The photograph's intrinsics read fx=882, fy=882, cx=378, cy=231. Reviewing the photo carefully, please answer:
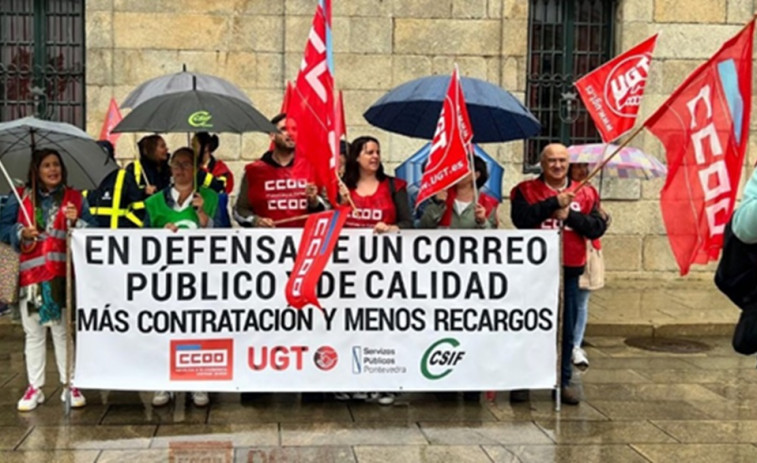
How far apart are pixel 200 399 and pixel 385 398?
4.23 feet

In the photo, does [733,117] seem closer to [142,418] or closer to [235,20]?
[142,418]

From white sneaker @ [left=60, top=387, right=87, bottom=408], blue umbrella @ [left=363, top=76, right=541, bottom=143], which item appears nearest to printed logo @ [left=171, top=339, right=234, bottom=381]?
white sneaker @ [left=60, top=387, right=87, bottom=408]

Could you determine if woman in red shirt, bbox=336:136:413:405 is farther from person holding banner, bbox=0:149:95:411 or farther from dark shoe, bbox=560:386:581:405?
person holding banner, bbox=0:149:95:411

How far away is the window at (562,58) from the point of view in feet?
38.4

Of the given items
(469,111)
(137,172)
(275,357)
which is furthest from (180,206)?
(469,111)

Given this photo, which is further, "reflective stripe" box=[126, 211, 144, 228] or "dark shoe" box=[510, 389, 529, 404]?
"reflective stripe" box=[126, 211, 144, 228]

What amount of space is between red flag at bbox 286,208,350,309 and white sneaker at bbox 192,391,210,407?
945mm

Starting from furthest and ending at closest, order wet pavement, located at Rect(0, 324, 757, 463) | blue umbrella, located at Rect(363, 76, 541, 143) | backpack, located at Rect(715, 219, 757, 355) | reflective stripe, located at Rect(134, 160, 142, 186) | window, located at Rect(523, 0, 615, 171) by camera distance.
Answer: window, located at Rect(523, 0, 615, 171) → reflective stripe, located at Rect(134, 160, 142, 186) → blue umbrella, located at Rect(363, 76, 541, 143) → wet pavement, located at Rect(0, 324, 757, 463) → backpack, located at Rect(715, 219, 757, 355)

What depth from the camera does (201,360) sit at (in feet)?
19.4

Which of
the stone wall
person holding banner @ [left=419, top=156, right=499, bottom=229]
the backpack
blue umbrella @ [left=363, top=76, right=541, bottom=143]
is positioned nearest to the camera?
the backpack

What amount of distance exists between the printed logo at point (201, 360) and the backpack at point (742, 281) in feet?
11.6

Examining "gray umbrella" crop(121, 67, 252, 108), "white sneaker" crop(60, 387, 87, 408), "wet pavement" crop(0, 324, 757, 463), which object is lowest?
"wet pavement" crop(0, 324, 757, 463)

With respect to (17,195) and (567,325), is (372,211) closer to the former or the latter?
(567,325)

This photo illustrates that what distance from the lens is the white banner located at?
232 inches
